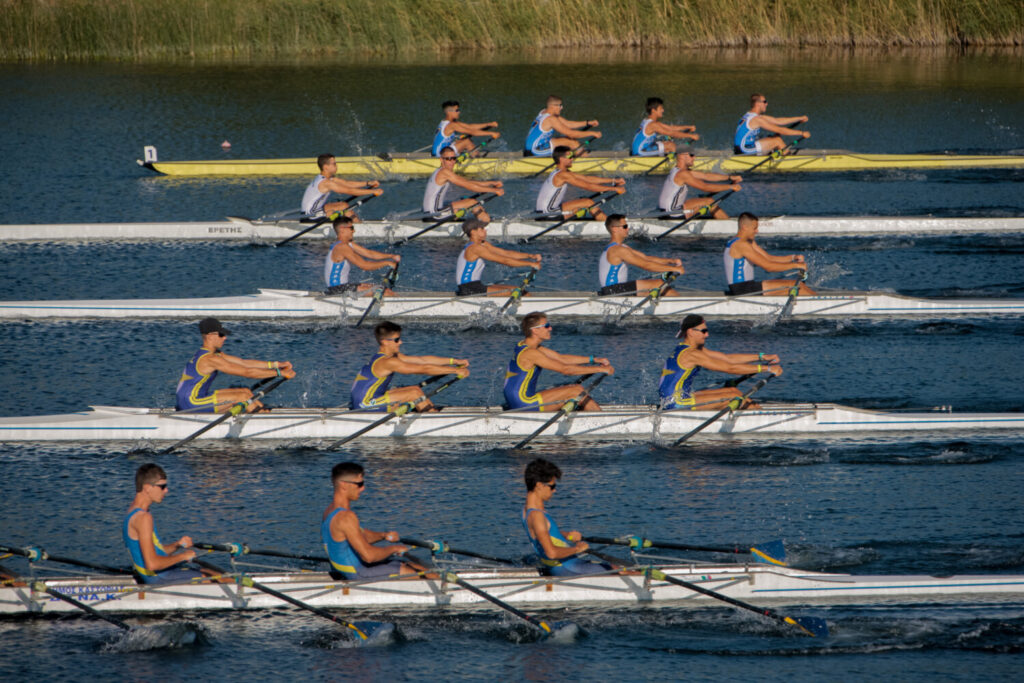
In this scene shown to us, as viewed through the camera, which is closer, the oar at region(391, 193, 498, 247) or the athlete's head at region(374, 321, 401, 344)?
the athlete's head at region(374, 321, 401, 344)

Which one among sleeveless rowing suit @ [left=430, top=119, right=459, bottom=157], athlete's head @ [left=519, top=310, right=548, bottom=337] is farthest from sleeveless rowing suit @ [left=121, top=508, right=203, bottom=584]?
sleeveless rowing suit @ [left=430, top=119, right=459, bottom=157]

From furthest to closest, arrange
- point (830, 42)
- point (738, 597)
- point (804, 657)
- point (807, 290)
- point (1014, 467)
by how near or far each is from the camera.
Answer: point (830, 42) < point (807, 290) < point (1014, 467) < point (738, 597) < point (804, 657)

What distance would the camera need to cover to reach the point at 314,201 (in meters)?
27.8

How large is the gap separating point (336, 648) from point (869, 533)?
610 centimetres

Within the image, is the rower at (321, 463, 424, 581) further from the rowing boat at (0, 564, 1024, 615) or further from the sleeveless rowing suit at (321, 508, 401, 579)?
the rowing boat at (0, 564, 1024, 615)

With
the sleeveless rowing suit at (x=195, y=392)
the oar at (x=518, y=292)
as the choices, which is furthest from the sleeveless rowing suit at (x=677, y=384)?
the sleeveless rowing suit at (x=195, y=392)

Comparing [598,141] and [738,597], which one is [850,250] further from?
[738,597]

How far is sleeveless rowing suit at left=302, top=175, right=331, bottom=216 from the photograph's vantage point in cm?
2772

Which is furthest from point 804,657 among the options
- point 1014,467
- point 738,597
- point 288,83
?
point 288,83

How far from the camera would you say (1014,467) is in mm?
16938

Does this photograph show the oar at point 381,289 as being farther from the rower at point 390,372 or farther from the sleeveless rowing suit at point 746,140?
the sleeveless rowing suit at point 746,140

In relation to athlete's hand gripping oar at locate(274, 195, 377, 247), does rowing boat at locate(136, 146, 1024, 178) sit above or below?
above

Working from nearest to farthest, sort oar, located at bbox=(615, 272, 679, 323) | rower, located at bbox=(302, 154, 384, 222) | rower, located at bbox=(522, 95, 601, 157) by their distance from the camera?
oar, located at bbox=(615, 272, 679, 323) < rower, located at bbox=(302, 154, 384, 222) < rower, located at bbox=(522, 95, 601, 157)

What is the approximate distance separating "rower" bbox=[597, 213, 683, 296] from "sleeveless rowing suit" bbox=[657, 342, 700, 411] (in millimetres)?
4692
